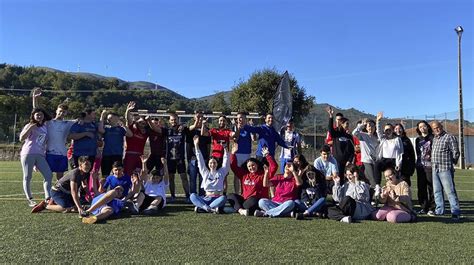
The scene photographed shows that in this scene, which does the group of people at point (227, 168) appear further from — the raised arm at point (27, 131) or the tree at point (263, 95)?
the tree at point (263, 95)

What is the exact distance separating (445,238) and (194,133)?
5.60 meters

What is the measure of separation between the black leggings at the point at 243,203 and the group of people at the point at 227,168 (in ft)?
0.06

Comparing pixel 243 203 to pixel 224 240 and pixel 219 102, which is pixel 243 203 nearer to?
pixel 224 240

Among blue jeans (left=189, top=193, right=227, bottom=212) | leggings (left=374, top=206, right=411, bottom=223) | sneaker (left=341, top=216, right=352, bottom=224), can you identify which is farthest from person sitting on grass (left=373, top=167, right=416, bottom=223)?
blue jeans (left=189, top=193, right=227, bottom=212)

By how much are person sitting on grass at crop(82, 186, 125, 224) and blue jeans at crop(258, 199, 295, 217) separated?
2529 millimetres

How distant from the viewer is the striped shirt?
24.8 ft

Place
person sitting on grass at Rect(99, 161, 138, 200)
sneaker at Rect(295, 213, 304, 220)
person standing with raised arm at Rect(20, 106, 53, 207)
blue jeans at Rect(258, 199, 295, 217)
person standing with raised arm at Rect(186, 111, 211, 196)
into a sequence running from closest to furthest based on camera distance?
sneaker at Rect(295, 213, 304, 220), blue jeans at Rect(258, 199, 295, 217), person sitting on grass at Rect(99, 161, 138, 200), person standing with raised arm at Rect(20, 106, 53, 207), person standing with raised arm at Rect(186, 111, 211, 196)

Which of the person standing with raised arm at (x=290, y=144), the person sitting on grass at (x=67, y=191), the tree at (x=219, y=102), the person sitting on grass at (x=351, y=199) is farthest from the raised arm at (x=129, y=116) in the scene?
the tree at (x=219, y=102)

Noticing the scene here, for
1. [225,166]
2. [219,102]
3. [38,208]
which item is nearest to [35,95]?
[38,208]

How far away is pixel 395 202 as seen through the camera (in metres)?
7.25

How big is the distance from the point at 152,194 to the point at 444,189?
5.55m

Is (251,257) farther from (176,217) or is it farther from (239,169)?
(239,169)

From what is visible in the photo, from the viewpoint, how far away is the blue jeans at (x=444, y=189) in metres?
7.32

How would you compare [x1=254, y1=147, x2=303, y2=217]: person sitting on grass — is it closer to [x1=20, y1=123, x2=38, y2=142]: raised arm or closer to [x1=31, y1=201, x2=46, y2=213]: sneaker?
[x1=31, y1=201, x2=46, y2=213]: sneaker
